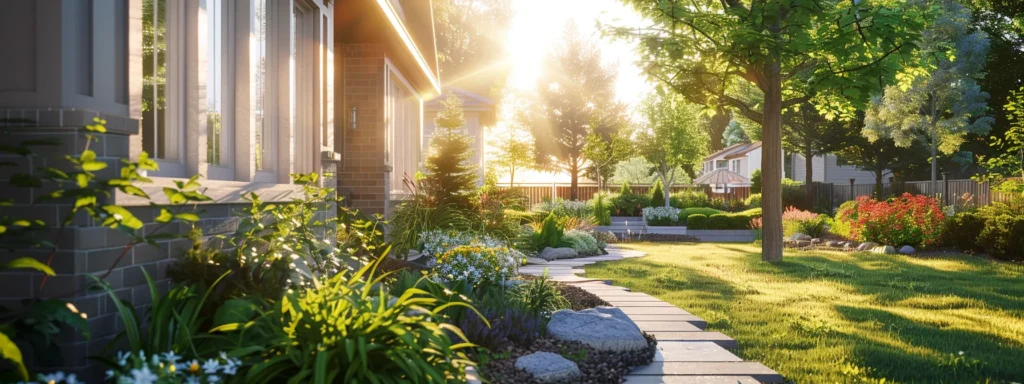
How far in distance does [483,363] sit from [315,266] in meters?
1.22

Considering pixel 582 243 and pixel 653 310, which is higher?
pixel 582 243

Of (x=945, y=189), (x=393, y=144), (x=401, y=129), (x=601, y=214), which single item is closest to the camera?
(x=393, y=144)

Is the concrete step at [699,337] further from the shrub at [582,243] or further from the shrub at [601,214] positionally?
the shrub at [601,214]

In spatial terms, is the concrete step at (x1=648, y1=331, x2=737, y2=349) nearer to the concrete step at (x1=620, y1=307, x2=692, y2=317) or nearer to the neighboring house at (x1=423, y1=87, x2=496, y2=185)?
the concrete step at (x1=620, y1=307, x2=692, y2=317)

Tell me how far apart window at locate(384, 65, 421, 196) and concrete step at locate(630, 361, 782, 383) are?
19.0 ft

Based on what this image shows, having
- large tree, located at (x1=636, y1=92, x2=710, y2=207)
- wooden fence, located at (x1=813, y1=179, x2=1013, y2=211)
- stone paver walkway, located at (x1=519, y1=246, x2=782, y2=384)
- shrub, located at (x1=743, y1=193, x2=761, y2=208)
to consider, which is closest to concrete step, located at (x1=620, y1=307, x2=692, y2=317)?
stone paver walkway, located at (x1=519, y1=246, x2=782, y2=384)

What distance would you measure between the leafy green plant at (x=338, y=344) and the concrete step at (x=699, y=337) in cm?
279

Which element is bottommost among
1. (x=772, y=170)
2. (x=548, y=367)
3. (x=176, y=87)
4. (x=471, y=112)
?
(x=548, y=367)

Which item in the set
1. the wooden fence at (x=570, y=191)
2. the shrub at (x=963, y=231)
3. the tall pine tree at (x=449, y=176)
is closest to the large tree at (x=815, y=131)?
the wooden fence at (x=570, y=191)

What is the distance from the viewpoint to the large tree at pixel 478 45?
39.7 meters

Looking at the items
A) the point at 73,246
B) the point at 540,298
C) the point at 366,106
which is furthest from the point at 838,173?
the point at 73,246

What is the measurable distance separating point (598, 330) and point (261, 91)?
289 cm

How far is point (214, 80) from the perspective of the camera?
433 cm

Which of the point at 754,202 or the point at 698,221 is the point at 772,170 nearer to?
the point at 698,221
